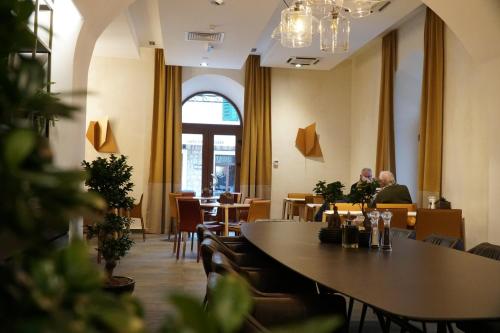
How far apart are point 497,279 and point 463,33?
410 centimetres

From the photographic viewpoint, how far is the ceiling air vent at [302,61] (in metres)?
9.39

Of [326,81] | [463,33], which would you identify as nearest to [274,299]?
[463,33]

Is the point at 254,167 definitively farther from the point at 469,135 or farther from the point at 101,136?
the point at 469,135

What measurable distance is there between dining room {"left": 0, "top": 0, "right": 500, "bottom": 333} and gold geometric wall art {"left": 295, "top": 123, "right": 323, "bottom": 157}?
0.17 ft

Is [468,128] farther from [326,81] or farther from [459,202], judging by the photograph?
[326,81]

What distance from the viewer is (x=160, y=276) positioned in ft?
19.2

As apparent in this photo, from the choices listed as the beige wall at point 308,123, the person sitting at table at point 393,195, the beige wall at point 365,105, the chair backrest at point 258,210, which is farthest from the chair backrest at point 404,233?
the beige wall at point 308,123

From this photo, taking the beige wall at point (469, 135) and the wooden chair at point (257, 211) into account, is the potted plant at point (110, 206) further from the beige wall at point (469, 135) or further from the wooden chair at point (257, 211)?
the beige wall at point (469, 135)

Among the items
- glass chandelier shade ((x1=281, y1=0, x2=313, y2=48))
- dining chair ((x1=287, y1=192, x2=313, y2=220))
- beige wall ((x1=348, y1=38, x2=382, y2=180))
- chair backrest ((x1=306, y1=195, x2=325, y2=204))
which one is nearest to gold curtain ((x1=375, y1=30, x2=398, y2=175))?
beige wall ((x1=348, y1=38, x2=382, y2=180))

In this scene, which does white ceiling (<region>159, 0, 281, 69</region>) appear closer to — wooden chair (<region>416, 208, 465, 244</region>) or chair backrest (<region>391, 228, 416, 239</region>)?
wooden chair (<region>416, 208, 465, 244</region>)

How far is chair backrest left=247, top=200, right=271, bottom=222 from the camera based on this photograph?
7184 mm

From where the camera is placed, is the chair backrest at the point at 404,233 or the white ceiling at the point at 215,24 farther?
the white ceiling at the point at 215,24

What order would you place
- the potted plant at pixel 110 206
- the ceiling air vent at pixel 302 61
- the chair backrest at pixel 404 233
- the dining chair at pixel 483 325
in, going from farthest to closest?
the ceiling air vent at pixel 302 61 < the potted plant at pixel 110 206 < the chair backrest at pixel 404 233 < the dining chair at pixel 483 325

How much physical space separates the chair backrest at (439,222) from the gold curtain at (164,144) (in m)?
6.17
